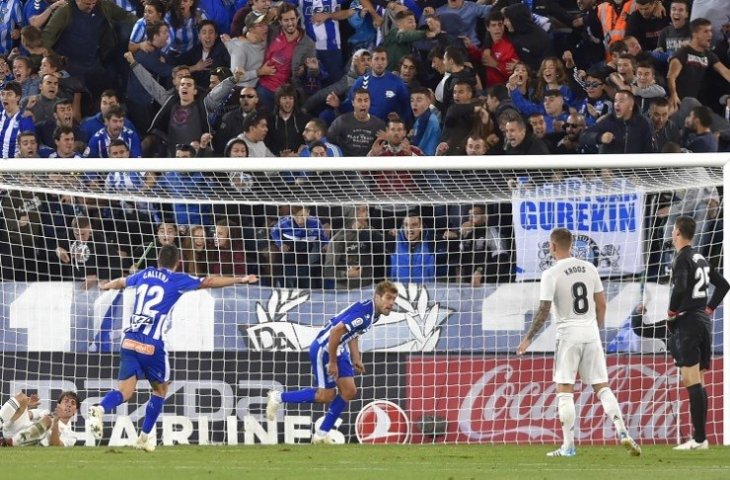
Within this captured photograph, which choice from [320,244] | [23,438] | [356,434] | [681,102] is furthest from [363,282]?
[681,102]

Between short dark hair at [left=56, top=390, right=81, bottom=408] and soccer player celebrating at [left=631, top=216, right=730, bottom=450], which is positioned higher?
soccer player celebrating at [left=631, top=216, right=730, bottom=450]

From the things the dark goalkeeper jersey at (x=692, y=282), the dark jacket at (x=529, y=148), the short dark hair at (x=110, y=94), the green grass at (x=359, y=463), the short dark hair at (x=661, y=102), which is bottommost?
the green grass at (x=359, y=463)

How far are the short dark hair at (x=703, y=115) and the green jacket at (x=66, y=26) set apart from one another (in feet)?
23.9

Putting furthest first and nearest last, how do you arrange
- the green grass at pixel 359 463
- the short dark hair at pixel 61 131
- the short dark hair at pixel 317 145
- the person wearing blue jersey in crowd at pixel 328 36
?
1. the person wearing blue jersey in crowd at pixel 328 36
2. the short dark hair at pixel 61 131
3. the short dark hair at pixel 317 145
4. the green grass at pixel 359 463

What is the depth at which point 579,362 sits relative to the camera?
1088 centimetres

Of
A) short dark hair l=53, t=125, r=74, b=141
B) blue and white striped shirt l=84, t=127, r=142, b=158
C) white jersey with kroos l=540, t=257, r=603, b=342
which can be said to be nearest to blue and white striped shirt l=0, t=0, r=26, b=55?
blue and white striped shirt l=84, t=127, r=142, b=158

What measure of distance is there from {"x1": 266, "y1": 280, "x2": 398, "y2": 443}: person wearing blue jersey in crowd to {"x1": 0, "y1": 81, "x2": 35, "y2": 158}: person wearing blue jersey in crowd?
204 inches

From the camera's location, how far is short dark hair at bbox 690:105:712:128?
14885 mm

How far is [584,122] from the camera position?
15.6 m

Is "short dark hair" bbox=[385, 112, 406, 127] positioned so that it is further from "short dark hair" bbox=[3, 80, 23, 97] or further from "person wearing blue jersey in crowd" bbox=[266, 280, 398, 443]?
"short dark hair" bbox=[3, 80, 23, 97]

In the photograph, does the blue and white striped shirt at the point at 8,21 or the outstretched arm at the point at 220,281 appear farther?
the blue and white striped shirt at the point at 8,21

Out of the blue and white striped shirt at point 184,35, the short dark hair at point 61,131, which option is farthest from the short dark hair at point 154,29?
the short dark hair at point 61,131

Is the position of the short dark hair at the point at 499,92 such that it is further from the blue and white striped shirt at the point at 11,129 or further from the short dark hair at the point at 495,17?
the blue and white striped shirt at the point at 11,129

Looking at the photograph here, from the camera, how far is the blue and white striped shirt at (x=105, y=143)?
16.1m
